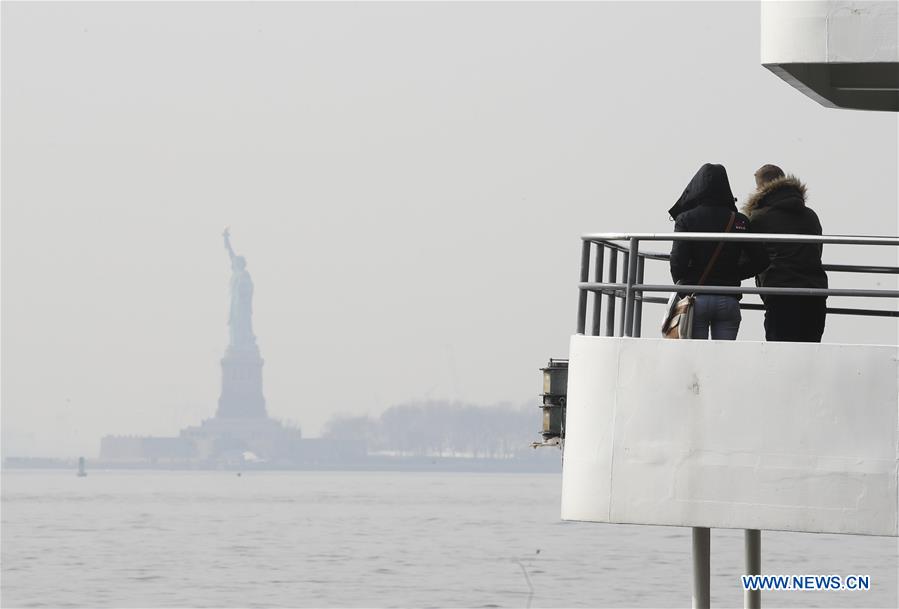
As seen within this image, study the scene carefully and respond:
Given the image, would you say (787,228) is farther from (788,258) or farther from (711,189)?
(711,189)

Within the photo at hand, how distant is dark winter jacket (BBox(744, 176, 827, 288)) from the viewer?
36.8 ft

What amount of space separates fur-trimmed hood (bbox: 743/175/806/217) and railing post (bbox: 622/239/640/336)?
3.19ft

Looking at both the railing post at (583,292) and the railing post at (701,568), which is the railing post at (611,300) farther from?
the railing post at (701,568)

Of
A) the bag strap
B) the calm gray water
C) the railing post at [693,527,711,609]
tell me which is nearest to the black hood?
the bag strap

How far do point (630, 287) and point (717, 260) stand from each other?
589mm

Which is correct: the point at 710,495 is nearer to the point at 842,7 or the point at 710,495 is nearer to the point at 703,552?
the point at 703,552

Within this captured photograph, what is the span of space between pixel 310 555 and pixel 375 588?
92.9ft

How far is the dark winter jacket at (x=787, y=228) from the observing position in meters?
11.2

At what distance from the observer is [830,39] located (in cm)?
1091

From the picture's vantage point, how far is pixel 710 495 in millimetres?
10453

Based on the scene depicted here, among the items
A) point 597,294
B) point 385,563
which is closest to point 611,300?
point 597,294

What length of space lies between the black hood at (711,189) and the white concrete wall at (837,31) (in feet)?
2.80

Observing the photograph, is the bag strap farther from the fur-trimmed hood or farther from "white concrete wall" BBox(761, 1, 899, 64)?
"white concrete wall" BBox(761, 1, 899, 64)

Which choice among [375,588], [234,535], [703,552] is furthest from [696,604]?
[234,535]
